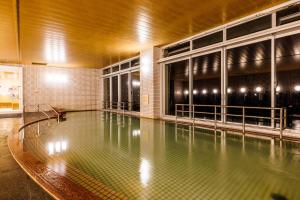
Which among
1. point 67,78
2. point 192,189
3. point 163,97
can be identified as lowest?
point 192,189

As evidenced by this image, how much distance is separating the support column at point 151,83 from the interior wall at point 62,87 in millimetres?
7047

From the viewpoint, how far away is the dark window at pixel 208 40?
19.8 ft

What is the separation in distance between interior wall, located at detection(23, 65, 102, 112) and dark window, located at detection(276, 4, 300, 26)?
40.6 feet

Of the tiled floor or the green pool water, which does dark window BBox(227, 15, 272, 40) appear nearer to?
the green pool water

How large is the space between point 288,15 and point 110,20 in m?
4.48

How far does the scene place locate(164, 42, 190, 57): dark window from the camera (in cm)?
723

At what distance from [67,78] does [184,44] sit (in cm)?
990

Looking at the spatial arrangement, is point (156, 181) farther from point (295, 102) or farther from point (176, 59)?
point (295, 102)

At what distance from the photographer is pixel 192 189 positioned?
1.96 meters

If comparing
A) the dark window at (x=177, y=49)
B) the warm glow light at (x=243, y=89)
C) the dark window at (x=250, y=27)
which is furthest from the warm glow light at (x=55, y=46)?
the warm glow light at (x=243, y=89)

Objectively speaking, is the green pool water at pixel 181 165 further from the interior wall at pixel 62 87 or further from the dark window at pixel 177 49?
the interior wall at pixel 62 87

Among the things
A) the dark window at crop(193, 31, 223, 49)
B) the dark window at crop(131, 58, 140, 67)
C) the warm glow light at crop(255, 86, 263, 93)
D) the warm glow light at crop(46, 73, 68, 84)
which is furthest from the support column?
the warm glow light at crop(255, 86, 263, 93)

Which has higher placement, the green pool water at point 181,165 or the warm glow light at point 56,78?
the warm glow light at point 56,78

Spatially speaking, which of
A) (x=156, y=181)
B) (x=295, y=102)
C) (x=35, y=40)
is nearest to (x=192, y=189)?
(x=156, y=181)
